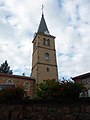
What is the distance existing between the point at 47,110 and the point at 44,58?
3374cm

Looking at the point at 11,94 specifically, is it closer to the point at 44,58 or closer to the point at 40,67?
the point at 40,67

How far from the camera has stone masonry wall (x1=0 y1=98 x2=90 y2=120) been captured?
5254 mm

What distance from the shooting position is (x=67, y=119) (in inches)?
213

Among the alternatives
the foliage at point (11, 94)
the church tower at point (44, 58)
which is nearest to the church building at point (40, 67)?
the church tower at point (44, 58)

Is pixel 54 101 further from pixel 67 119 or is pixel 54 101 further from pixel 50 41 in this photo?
pixel 50 41

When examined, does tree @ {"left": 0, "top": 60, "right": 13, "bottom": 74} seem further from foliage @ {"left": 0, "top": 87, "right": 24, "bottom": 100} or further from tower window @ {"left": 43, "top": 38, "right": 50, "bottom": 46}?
foliage @ {"left": 0, "top": 87, "right": 24, "bottom": 100}

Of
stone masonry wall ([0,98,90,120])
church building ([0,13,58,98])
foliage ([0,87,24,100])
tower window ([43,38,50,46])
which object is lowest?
stone masonry wall ([0,98,90,120])

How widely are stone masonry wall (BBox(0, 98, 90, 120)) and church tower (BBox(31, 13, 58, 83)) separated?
2850 centimetres

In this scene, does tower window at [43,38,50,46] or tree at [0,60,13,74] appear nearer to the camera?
tower window at [43,38,50,46]

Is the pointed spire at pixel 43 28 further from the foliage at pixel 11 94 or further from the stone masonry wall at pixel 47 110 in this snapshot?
the stone masonry wall at pixel 47 110

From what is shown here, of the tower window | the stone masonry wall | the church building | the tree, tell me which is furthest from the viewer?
the tree

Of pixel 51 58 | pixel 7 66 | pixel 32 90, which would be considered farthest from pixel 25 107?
pixel 7 66

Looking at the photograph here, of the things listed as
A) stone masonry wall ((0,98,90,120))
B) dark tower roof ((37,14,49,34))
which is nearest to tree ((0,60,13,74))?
dark tower roof ((37,14,49,34))

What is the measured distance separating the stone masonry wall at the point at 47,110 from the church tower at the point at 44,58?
28495mm
